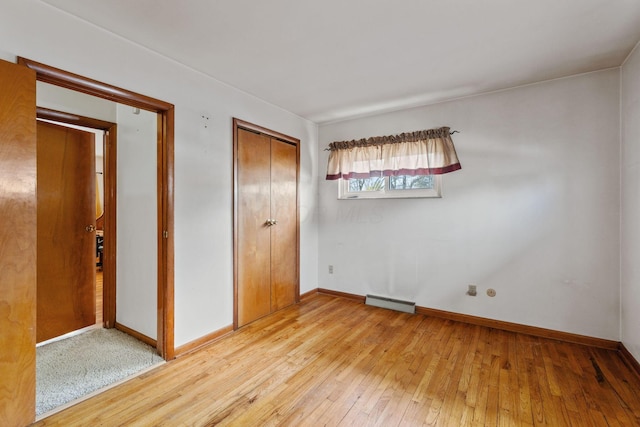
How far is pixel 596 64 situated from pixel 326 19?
2264 mm

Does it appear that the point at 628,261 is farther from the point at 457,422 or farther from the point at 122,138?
the point at 122,138

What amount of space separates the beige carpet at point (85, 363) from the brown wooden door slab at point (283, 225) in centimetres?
139

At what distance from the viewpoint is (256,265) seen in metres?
3.11

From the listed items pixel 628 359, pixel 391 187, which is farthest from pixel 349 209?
pixel 628 359

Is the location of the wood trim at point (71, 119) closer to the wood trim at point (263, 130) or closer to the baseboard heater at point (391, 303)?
the wood trim at point (263, 130)

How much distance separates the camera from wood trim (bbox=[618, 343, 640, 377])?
204 cm

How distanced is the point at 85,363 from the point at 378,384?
2182 mm

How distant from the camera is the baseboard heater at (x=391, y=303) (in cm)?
330

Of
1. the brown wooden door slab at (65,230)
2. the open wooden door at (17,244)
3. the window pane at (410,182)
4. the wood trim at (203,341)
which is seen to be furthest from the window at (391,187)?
the open wooden door at (17,244)

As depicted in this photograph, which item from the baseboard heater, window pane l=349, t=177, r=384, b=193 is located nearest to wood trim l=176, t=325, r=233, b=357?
the baseboard heater

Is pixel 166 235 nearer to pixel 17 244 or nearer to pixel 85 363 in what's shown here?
pixel 17 244

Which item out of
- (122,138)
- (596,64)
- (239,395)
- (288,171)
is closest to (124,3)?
(122,138)

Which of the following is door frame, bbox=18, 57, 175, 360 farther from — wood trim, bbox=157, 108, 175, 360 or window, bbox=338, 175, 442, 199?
window, bbox=338, 175, 442, 199

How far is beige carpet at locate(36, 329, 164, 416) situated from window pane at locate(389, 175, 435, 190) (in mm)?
2913
